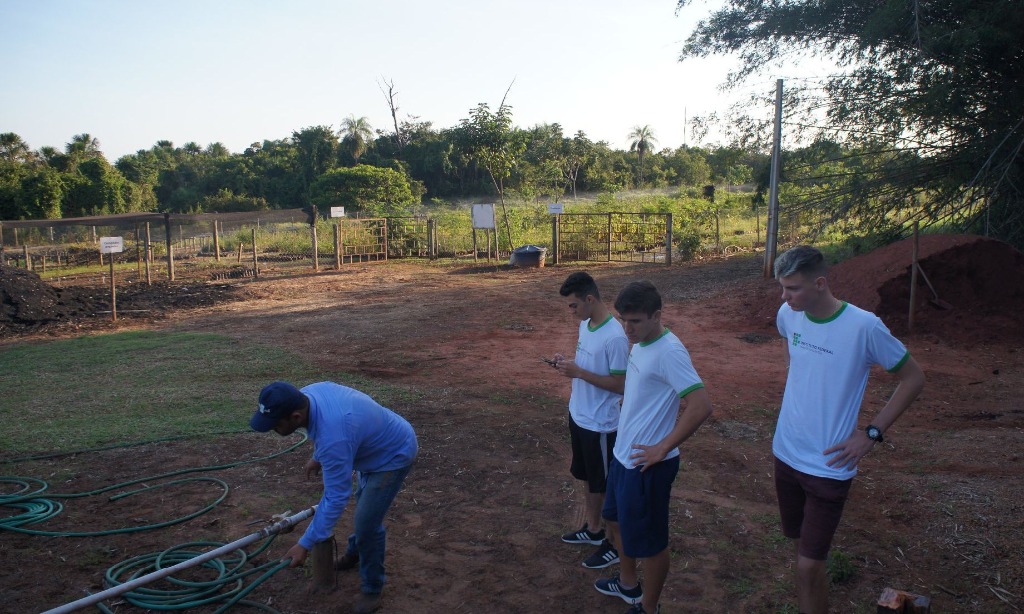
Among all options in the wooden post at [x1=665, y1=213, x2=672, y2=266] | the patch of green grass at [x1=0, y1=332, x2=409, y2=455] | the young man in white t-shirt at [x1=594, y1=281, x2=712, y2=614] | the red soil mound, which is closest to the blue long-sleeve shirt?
the young man in white t-shirt at [x1=594, y1=281, x2=712, y2=614]

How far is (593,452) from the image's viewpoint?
13.1ft

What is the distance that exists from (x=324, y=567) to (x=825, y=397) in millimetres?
2853

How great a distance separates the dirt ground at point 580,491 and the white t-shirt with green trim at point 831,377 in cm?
126

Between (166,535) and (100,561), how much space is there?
0.43 meters

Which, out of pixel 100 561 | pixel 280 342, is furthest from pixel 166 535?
pixel 280 342

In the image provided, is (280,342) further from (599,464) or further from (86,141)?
(86,141)

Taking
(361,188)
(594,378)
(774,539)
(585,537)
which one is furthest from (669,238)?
(361,188)

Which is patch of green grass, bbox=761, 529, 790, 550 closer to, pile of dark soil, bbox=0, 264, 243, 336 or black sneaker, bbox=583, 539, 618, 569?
black sneaker, bbox=583, 539, 618, 569

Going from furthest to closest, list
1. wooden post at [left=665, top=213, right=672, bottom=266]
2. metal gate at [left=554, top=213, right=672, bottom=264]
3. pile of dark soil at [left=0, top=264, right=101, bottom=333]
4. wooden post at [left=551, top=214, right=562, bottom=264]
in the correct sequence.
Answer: metal gate at [left=554, top=213, right=672, bottom=264] → wooden post at [left=551, top=214, right=562, bottom=264] → wooden post at [left=665, top=213, right=672, bottom=266] → pile of dark soil at [left=0, top=264, right=101, bottom=333]

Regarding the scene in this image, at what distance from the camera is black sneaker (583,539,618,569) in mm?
4148

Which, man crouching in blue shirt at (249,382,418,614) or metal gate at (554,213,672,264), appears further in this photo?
metal gate at (554,213,672,264)

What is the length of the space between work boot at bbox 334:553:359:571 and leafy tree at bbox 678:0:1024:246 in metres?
13.0

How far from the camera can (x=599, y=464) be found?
4.00 meters

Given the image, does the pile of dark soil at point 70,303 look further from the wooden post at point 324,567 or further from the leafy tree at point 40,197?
the leafy tree at point 40,197
